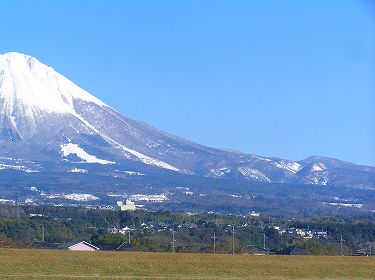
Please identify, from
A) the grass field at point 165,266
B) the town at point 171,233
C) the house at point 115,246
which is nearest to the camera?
the grass field at point 165,266

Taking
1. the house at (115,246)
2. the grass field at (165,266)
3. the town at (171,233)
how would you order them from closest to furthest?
the grass field at (165,266), the house at (115,246), the town at (171,233)

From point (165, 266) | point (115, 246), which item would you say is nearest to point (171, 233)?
point (115, 246)

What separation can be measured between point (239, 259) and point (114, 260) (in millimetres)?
4928

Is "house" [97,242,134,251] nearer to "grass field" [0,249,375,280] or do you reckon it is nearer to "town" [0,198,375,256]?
"town" [0,198,375,256]

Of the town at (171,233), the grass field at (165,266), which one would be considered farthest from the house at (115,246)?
the grass field at (165,266)

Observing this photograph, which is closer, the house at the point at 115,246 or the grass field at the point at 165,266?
the grass field at the point at 165,266

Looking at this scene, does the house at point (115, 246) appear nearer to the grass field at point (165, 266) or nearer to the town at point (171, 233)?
the town at point (171, 233)

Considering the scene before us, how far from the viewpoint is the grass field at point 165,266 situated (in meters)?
35.0

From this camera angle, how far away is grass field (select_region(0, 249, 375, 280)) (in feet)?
115

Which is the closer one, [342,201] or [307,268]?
[307,268]

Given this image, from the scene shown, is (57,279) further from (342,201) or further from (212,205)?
(342,201)

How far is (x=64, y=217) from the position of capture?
325 feet

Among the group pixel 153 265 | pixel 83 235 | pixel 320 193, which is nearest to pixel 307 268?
pixel 153 265

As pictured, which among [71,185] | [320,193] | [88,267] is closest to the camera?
[88,267]
